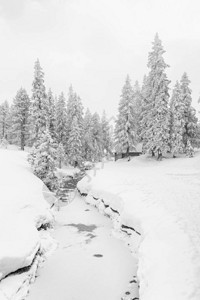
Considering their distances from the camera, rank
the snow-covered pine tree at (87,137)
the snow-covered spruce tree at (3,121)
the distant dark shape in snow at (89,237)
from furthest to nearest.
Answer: the snow-covered spruce tree at (3,121)
the snow-covered pine tree at (87,137)
the distant dark shape in snow at (89,237)

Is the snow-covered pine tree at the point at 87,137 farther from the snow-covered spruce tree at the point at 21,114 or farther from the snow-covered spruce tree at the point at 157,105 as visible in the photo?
the snow-covered spruce tree at the point at 157,105

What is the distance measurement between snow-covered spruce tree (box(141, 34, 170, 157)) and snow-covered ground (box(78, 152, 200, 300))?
7.44m

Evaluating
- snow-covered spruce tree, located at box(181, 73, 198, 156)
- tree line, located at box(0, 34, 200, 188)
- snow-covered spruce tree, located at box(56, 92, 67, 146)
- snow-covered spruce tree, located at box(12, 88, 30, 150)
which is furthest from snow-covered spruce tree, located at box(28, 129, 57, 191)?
snow-covered spruce tree, located at box(12, 88, 30, 150)

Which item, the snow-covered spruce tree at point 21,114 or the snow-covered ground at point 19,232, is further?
the snow-covered spruce tree at point 21,114

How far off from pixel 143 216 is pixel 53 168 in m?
15.1

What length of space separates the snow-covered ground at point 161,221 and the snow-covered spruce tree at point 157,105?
24.4 feet

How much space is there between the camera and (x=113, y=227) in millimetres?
19062

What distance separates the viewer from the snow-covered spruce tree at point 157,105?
37.3 metres

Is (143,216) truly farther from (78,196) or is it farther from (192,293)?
(78,196)

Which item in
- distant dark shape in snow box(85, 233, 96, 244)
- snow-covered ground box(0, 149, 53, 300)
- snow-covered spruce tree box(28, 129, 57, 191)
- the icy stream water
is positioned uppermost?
snow-covered spruce tree box(28, 129, 57, 191)

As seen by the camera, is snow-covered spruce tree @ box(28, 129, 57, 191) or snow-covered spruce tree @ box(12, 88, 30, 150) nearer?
snow-covered spruce tree @ box(28, 129, 57, 191)

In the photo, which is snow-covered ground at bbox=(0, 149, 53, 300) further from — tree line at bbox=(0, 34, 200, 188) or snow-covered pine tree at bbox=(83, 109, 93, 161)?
snow-covered pine tree at bbox=(83, 109, 93, 161)

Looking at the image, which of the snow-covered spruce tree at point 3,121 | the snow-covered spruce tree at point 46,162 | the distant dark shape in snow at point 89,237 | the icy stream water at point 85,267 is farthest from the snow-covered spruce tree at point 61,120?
the distant dark shape in snow at point 89,237

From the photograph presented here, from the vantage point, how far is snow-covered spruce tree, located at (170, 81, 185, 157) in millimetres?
38938
